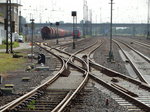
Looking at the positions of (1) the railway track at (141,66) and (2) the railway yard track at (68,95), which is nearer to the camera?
(2) the railway yard track at (68,95)

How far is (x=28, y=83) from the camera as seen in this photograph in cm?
1492

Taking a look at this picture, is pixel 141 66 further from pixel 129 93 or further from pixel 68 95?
pixel 68 95

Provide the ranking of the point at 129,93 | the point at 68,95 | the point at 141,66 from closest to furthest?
the point at 68,95 < the point at 129,93 < the point at 141,66

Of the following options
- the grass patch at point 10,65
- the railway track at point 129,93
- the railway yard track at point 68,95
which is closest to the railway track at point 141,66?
the railway track at point 129,93

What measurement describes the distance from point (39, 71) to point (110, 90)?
7.55m

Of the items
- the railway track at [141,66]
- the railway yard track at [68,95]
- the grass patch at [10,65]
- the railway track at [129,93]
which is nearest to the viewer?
the railway yard track at [68,95]

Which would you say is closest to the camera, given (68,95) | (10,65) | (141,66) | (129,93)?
(68,95)

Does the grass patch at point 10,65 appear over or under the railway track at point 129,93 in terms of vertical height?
under

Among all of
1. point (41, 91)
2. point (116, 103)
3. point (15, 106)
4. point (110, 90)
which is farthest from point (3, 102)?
point (110, 90)

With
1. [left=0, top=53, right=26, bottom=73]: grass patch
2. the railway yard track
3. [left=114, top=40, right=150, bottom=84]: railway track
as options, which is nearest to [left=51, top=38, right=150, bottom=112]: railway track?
the railway yard track

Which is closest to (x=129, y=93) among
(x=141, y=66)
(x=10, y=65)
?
(x=141, y=66)

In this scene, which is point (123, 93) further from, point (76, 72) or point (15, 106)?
point (76, 72)

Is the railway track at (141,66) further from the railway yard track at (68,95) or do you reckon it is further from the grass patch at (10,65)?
the grass patch at (10,65)

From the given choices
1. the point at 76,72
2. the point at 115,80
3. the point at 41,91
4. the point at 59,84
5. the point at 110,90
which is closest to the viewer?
the point at 41,91
